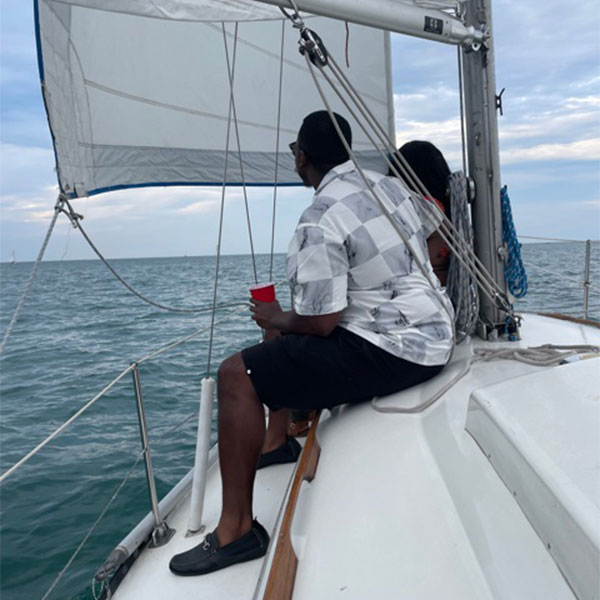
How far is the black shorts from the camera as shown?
4.35 feet

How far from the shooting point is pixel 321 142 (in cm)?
149

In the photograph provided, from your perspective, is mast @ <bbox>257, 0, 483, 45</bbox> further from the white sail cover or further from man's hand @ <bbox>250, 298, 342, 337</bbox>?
man's hand @ <bbox>250, 298, 342, 337</bbox>

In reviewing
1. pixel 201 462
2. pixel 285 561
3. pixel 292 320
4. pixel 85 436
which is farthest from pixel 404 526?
pixel 85 436

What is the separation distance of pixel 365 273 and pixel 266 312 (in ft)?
1.06

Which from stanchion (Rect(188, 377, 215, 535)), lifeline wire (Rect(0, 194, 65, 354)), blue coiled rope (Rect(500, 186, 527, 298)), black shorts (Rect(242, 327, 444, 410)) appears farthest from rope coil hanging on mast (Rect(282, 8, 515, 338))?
lifeline wire (Rect(0, 194, 65, 354))

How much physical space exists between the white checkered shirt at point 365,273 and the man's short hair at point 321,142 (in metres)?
0.06

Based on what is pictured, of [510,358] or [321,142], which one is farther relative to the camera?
[510,358]

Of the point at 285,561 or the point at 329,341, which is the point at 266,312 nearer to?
the point at 329,341

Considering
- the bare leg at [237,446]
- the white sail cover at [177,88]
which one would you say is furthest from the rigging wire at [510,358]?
the white sail cover at [177,88]

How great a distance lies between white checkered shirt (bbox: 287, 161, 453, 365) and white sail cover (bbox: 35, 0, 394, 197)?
2.43 feet

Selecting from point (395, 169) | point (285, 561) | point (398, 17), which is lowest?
point (285, 561)

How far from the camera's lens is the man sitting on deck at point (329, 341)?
1293 millimetres

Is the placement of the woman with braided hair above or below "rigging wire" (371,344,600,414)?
above

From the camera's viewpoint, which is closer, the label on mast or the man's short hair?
the man's short hair
